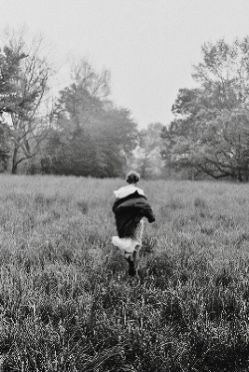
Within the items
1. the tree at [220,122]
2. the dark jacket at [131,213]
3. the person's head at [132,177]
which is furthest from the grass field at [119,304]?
the tree at [220,122]

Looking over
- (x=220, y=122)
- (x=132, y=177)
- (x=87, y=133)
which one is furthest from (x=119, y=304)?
(x=87, y=133)

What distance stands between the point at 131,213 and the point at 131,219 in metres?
0.08

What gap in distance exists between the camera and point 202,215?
299 inches

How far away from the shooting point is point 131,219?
383cm

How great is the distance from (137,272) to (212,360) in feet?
5.45

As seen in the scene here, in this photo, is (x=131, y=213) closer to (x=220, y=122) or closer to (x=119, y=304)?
(x=119, y=304)

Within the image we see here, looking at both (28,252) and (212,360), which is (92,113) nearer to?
(28,252)

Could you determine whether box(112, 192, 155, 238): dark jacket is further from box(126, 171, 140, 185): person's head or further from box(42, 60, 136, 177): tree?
box(42, 60, 136, 177): tree

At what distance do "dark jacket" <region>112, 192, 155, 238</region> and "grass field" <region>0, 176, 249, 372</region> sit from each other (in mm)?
544

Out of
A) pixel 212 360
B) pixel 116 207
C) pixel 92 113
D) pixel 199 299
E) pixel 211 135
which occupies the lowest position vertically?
pixel 212 360

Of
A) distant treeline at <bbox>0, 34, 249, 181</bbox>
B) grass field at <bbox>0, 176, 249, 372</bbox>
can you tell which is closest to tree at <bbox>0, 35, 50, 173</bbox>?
distant treeline at <bbox>0, 34, 249, 181</bbox>

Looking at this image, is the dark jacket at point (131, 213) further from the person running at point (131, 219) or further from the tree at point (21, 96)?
the tree at point (21, 96)

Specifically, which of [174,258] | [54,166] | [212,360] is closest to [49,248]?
[174,258]

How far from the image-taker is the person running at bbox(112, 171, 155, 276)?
3721 mm
